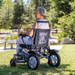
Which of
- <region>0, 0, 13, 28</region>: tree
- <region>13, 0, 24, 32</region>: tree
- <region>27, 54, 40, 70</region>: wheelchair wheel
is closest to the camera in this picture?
<region>27, 54, 40, 70</region>: wheelchair wheel

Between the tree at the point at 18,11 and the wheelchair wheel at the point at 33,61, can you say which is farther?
the tree at the point at 18,11

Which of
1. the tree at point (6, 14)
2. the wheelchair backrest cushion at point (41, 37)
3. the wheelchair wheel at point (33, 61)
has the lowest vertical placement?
the wheelchair wheel at point (33, 61)

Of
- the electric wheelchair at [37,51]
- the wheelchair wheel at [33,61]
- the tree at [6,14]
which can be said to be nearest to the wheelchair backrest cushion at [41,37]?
the electric wheelchair at [37,51]

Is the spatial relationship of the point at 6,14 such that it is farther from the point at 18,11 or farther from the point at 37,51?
the point at 37,51

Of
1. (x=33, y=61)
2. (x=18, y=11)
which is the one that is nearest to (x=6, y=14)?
(x=18, y=11)

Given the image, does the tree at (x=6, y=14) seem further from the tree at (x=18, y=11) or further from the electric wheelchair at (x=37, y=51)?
the electric wheelchair at (x=37, y=51)

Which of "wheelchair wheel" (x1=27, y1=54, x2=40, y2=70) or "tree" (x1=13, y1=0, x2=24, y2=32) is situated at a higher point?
"tree" (x1=13, y1=0, x2=24, y2=32)

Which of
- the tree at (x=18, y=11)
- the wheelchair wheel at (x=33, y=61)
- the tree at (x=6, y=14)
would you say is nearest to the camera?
the wheelchair wheel at (x=33, y=61)

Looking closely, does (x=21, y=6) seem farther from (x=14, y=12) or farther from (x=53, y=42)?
(x=53, y=42)

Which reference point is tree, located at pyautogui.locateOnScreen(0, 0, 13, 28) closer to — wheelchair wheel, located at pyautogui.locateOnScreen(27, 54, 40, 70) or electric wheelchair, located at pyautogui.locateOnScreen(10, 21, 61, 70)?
electric wheelchair, located at pyautogui.locateOnScreen(10, 21, 61, 70)

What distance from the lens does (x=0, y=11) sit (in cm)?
3666

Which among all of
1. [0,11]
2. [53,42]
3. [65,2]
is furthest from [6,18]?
[53,42]

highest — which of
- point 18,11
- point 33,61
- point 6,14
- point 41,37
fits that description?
point 18,11

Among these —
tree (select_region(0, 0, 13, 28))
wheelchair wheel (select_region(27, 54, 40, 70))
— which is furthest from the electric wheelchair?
tree (select_region(0, 0, 13, 28))
